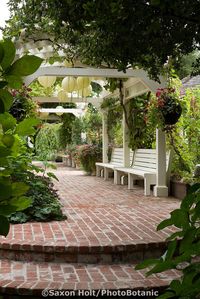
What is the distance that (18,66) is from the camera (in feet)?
2.26

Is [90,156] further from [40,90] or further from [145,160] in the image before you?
[145,160]

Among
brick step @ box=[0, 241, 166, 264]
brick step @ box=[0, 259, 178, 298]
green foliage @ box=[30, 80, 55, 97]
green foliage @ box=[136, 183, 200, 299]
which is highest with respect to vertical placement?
green foliage @ box=[30, 80, 55, 97]

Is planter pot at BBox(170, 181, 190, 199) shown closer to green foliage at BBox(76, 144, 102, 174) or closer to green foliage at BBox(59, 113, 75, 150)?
green foliage at BBox(76, 144, 102, 174)

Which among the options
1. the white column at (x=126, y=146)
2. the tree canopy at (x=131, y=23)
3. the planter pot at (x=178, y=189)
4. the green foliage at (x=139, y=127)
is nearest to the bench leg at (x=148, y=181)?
the planter pot at (x=178, y=189)

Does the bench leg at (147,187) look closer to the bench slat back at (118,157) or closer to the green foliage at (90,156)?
the bench slat back at (118,157)

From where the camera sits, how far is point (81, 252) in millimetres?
3760

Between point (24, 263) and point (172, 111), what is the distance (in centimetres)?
399

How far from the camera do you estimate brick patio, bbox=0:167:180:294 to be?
10.7 feet

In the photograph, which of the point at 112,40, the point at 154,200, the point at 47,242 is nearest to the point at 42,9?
the point at 112,40

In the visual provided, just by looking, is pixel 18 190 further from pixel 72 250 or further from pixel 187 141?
pixel 187 141

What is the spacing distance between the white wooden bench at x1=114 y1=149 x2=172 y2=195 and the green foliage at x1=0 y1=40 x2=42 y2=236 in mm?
6803

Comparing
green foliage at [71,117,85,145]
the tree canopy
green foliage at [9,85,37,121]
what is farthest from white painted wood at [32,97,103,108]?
the tree canopy

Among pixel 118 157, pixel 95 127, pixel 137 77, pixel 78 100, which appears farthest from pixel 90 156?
pixel 137 77

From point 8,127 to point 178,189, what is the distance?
6.71 m
